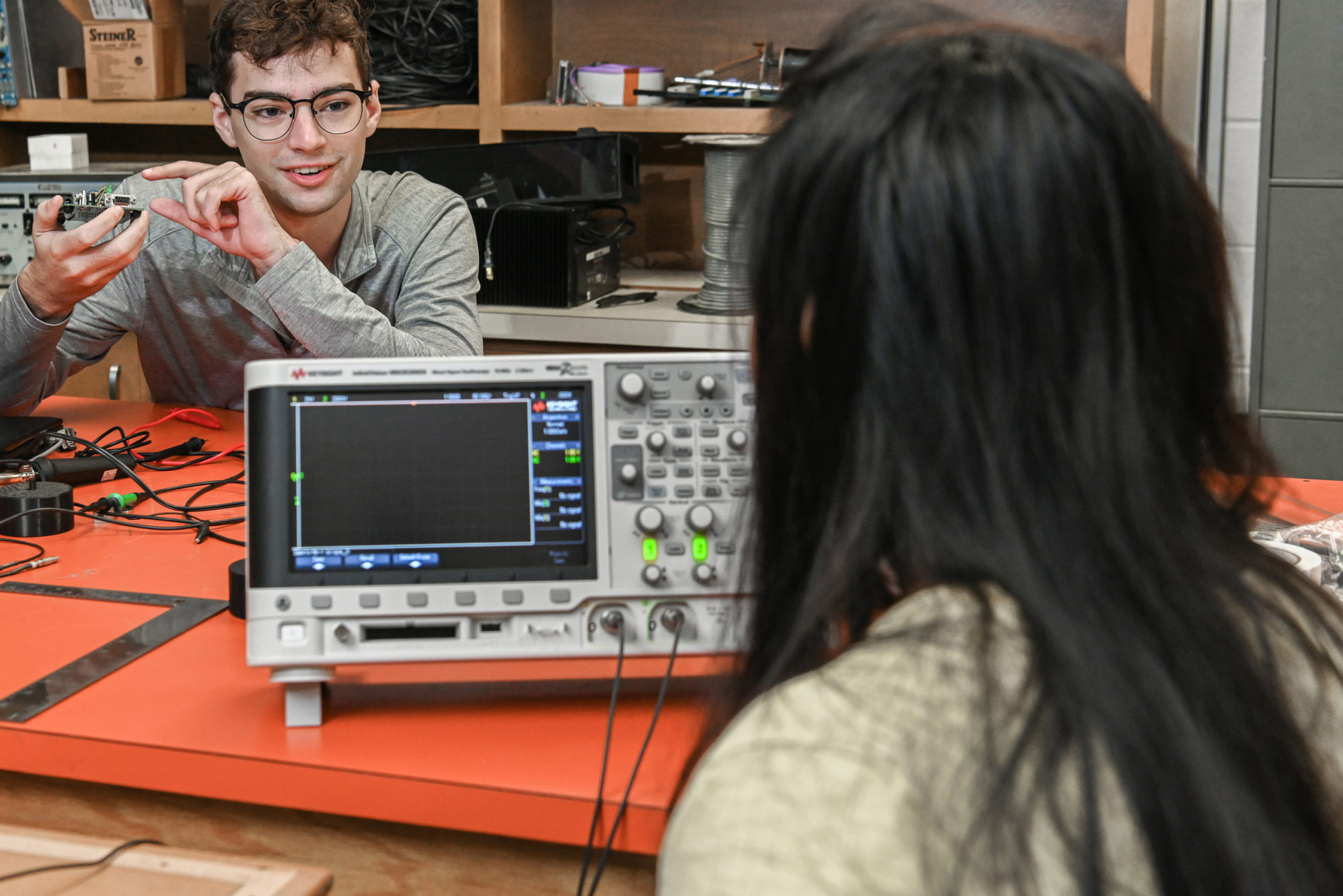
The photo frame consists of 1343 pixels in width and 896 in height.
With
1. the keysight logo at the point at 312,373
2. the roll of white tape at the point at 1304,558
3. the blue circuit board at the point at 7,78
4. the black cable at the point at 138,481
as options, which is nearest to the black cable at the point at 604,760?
the keysight logo at the point at 312,373

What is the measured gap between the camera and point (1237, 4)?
8.04 feet

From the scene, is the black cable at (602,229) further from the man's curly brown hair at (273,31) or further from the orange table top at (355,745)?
the orange table top at (355,745)

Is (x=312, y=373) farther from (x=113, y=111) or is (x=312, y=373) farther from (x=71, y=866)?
(x=113, y=111)

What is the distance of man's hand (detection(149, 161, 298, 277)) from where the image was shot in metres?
1.47

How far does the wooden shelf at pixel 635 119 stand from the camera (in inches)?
96.7

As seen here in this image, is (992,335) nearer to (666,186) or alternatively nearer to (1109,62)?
(1109,62)

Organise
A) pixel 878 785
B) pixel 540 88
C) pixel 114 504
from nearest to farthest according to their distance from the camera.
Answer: pixel 878 785, pixel 114 504, pixel 540 88

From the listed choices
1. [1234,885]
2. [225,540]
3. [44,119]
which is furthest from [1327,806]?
[44,119]

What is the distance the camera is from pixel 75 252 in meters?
1.47

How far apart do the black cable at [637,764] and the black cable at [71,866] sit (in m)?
0.31

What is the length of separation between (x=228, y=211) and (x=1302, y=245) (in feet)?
6.29

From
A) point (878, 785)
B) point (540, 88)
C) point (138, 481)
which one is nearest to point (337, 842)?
point (878, 785)

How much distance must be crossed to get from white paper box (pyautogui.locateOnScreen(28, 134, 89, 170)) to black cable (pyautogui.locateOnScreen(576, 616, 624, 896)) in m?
2.39

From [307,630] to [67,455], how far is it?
856 mm
